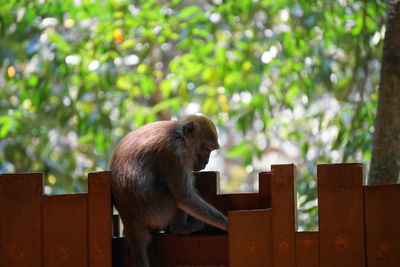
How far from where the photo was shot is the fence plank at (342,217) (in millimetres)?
3510

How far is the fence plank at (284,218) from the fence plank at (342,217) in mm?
123

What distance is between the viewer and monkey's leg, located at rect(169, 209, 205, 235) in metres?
4.44

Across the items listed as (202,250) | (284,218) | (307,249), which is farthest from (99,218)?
(307,249)

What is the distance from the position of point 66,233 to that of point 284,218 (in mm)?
1030

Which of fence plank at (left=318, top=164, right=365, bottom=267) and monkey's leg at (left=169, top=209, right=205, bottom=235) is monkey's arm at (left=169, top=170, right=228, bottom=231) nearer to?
monkey's leg at (left=169, top=209, right=205, bottom=235)

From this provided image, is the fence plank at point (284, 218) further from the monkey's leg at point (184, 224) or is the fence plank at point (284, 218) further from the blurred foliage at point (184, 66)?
the blurred foliage at point (184, 66)

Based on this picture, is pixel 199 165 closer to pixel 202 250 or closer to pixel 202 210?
pixel 202 210

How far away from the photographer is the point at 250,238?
362cm

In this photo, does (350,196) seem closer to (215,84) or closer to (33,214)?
(33,214)

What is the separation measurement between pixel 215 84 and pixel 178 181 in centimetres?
511

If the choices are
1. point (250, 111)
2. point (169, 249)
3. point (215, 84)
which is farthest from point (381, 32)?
point (169, 249)

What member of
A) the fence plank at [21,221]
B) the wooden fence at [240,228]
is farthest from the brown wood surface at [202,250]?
the fence plank at [21,221]

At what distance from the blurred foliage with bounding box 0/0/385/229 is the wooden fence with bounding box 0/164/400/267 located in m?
3.84

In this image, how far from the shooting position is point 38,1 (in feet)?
28.5
